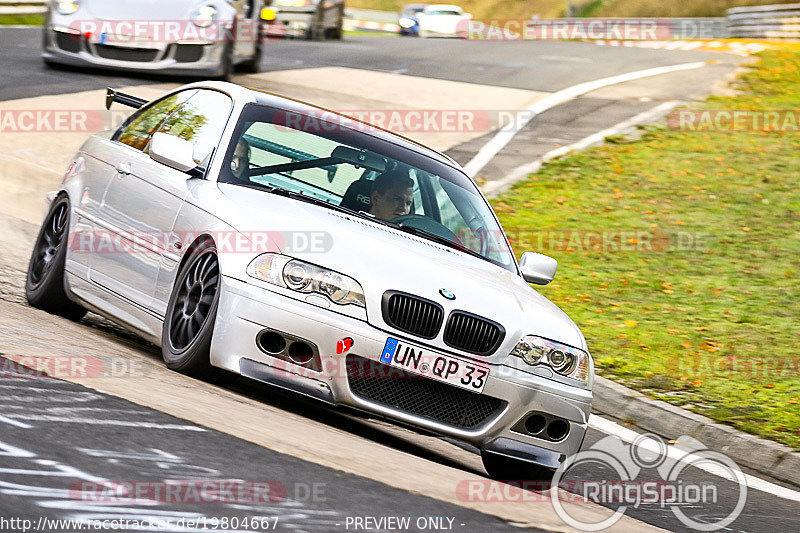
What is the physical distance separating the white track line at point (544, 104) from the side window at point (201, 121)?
19.9ft

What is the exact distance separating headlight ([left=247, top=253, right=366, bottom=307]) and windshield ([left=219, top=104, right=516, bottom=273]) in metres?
0.94

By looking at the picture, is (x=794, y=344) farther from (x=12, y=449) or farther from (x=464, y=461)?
(x=12, y=449)

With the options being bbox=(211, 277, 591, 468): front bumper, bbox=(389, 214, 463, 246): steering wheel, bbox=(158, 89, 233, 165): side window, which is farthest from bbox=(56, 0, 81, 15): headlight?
bbox=(211, 277, 591, 468): front bumper

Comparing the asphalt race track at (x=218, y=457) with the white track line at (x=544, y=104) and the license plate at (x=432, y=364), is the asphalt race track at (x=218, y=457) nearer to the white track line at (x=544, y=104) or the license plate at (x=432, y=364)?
the license plate at (x=432, y=364)

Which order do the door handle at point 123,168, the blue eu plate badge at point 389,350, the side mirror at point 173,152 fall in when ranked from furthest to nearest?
the door handle at point 123,168, the side mirror at point 173,152, the blue eu plate badge at point 389,350

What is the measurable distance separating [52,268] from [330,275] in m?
2.70

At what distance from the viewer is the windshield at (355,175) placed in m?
6.87

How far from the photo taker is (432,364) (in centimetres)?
572

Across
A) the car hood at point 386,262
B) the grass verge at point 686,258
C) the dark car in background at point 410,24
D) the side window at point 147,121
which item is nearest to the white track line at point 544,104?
the grass verge at point 686,258

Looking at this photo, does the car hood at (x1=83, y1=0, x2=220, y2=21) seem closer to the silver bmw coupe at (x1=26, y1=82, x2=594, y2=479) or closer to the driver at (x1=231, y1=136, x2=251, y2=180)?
the silver bmw coupe at (x1=26, y1=82, x2=594, y2=479)

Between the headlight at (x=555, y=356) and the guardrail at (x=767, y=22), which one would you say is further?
the guardrail at (x=767, y=22)

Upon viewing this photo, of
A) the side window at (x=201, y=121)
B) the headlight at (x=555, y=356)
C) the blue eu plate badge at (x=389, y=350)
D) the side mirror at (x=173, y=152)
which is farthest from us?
the side window at (x=201, y=121)

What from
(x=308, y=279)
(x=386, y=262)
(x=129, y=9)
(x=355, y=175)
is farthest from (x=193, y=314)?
(x=129, y=9)

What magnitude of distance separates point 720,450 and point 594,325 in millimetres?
2557
